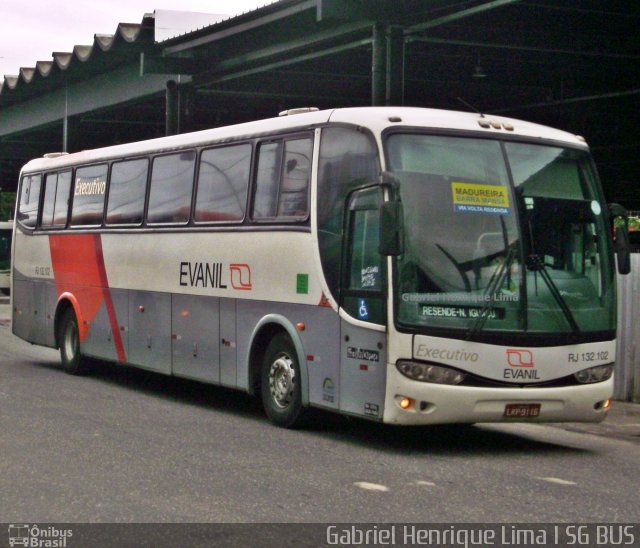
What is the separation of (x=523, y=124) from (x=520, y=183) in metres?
0.87

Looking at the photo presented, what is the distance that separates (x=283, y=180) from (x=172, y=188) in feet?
9.09

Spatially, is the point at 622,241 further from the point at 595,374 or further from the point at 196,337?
the point at 196,337

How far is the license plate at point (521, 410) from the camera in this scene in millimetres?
10656

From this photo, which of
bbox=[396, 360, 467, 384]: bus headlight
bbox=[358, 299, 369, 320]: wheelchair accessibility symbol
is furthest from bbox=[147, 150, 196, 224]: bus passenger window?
bbox=[396, 360, 467, 384]: bus headlight

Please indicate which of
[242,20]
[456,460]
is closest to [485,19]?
[242,20]

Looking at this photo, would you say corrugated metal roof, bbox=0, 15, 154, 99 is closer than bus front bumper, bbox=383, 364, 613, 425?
No

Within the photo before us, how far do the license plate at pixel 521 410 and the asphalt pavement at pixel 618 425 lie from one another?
6.04 ft

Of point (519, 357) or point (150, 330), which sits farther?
point (150, 330)

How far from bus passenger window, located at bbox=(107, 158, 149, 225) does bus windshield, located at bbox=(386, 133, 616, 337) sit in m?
5.53

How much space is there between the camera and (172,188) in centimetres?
1485

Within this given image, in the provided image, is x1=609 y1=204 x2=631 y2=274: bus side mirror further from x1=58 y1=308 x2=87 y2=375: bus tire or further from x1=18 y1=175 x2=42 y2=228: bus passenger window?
x1=18 y1=175 x2=42 y2=228: bus passenger window

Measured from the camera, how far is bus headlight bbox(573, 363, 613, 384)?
36.2ft
